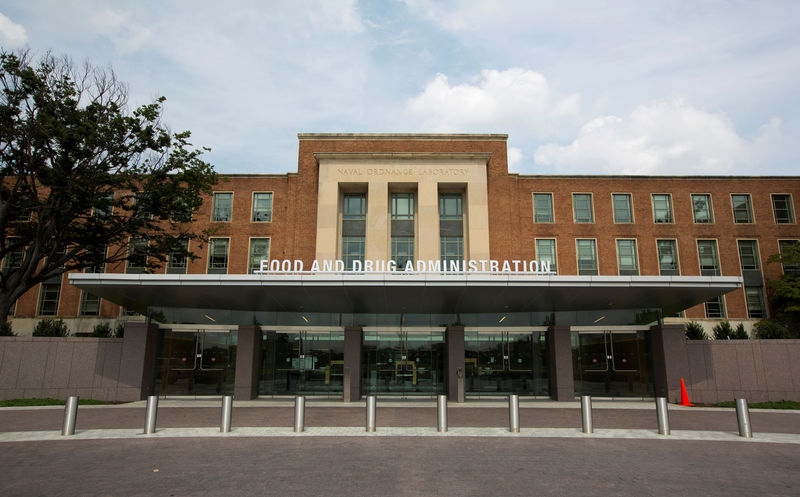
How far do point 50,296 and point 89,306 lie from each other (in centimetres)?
318

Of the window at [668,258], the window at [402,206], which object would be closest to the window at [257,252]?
the window at [402,206]

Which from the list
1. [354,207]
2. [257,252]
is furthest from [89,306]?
[354,207]

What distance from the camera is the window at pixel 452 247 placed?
119ft

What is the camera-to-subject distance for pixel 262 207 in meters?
39.6

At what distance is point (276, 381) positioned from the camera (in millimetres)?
25047

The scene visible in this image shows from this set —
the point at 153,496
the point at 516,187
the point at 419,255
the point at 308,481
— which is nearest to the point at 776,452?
the point at 308,481

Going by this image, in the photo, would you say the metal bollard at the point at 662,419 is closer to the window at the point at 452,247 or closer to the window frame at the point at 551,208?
the window at the point at 452,247

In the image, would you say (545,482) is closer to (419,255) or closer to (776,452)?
(776,452)

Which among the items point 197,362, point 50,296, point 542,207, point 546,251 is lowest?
point 197,362

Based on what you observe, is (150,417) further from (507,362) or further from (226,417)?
(507,362)

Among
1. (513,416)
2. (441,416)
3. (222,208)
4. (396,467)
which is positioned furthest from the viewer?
(222,208)

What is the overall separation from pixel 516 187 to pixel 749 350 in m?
20.3

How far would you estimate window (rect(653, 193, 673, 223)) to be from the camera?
39500 millimetres

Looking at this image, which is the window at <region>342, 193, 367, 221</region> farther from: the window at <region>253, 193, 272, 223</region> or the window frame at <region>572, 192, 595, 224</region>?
the window frame at <region>572, 192, 595, 224</region>
